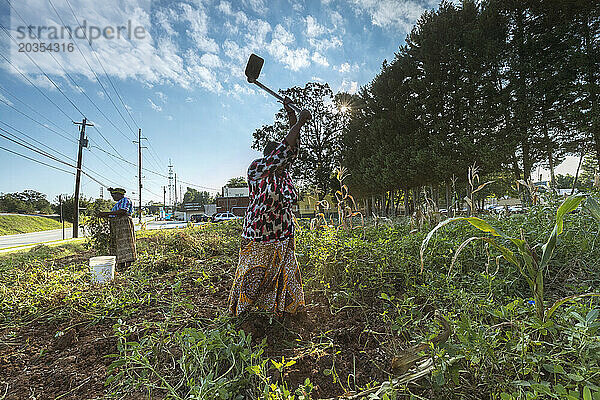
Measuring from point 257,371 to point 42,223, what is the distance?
33.5 meters

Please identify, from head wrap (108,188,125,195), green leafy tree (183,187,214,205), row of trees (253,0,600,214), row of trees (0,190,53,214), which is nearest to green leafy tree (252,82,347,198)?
row of trees (253,0,600,214)

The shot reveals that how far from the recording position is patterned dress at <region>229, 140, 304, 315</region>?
7.48ft

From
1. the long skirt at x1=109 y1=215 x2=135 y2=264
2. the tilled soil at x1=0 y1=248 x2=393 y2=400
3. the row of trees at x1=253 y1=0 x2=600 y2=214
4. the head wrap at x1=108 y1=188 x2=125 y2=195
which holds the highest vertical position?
the row of trees at x1=253 y1=0 x2=600 y2=214

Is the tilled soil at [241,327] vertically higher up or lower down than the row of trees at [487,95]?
lower down

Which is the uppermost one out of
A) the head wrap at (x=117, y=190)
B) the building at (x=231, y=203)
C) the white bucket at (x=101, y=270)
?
the building at (x=231, y=203)

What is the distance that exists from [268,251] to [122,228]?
12.3 ft

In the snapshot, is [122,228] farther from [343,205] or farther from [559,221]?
[559,221]

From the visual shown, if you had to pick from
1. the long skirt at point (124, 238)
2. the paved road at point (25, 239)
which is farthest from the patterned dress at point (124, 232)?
the paved road at point (25, 239)

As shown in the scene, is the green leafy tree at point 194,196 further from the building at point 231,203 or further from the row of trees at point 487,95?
the row of trees at point 487,95

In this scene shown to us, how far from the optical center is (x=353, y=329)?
6.61 ft

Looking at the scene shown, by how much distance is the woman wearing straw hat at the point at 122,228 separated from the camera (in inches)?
192

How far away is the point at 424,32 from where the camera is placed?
13.6m

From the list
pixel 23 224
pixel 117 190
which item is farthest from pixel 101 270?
pixel 23 224

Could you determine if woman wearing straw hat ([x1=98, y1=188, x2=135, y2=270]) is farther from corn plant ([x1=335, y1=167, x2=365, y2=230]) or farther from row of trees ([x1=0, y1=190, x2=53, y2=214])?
row of trees ([x1=0, y1=190, x2=53, y2=214])
